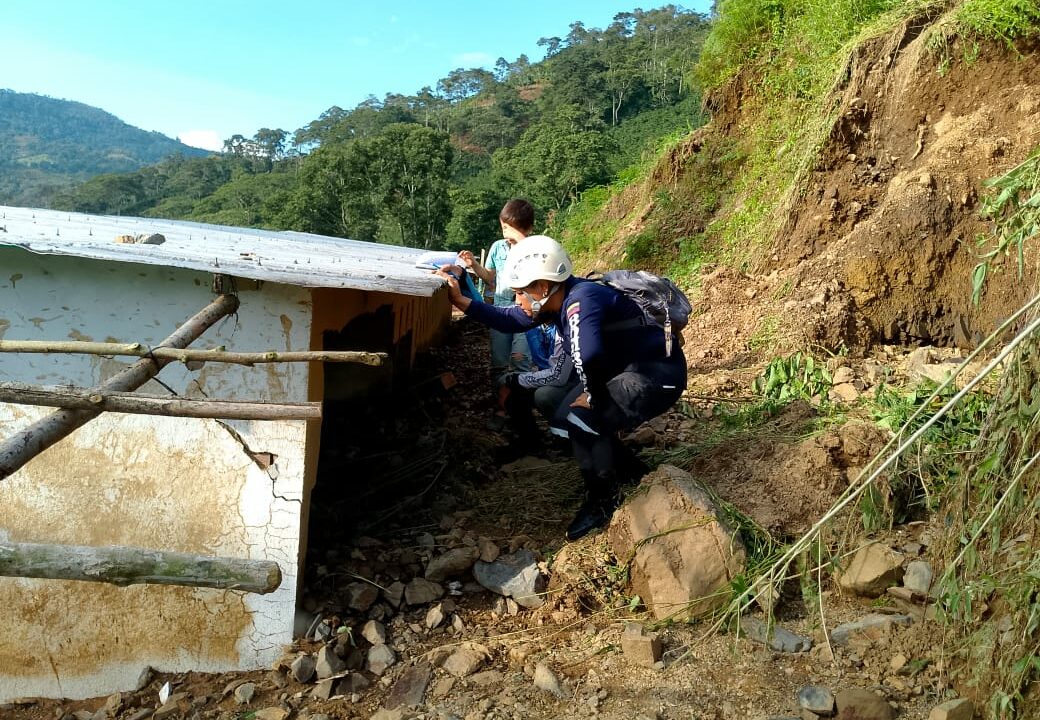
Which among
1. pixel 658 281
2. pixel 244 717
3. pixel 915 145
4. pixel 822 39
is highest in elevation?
pixel 822 39

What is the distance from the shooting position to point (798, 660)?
2926 millimetres

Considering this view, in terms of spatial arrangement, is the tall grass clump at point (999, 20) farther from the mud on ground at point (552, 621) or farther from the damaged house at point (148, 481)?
the damaged house at point (148, 481)

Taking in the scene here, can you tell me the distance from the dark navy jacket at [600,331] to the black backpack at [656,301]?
3 centimetres

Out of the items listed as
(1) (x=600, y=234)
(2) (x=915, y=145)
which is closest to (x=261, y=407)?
(2) (x=915, y=145)

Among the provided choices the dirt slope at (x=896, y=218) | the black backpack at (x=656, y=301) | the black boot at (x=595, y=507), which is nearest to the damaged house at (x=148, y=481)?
the black backpack at (x=656, y=301)

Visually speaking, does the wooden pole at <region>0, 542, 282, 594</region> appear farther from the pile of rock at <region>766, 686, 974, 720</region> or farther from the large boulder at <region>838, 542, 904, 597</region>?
the large boulder at <region>838, 542, 904, 597</region>

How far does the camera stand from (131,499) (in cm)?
337

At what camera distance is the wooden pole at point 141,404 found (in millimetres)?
1763

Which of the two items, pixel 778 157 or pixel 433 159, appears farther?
pixel 433 159

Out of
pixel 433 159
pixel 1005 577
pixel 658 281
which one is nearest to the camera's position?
pixel 1005 577

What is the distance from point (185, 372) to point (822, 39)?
6515 millimetres

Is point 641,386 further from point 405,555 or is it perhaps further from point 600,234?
point 600,234

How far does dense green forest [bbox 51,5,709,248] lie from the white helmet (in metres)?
6.74

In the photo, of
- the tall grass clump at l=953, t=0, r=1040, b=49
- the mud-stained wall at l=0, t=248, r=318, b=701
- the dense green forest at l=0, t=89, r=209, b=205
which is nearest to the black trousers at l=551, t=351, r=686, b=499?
the mud-stained wall at l=0, t=248, r=318, b=701
